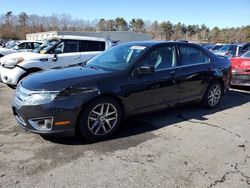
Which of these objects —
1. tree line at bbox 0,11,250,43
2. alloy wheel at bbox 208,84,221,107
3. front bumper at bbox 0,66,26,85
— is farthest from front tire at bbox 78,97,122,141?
tree line at bbox 0,11,250,43

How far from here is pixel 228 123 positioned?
203 inches

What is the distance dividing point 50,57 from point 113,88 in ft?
14.3

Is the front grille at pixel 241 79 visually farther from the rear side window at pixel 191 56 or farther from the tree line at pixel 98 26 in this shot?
the tree line at pixel 98 26

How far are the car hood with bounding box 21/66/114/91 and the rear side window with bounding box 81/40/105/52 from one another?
4377mm

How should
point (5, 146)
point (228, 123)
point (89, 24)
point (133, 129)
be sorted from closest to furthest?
point (5, 146) → point (133, 129) → point (228, 123) → point (89, 24)

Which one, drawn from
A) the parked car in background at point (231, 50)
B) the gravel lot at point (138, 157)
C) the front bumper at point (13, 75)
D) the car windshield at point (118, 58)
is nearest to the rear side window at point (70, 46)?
the front bumper at point (13, 75)

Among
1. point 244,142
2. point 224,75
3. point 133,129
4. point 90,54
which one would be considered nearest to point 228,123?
point 244,142

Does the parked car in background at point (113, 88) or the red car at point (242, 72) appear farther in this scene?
the red car at point (242, 72)

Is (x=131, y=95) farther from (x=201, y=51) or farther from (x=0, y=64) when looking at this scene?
(x=0, y=64)

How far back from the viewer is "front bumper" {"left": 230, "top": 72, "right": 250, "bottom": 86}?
26.4 feet

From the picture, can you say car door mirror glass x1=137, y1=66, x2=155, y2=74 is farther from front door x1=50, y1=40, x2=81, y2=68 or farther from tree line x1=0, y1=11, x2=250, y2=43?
tree line x1=0, y1=11, x2=250, y2=43

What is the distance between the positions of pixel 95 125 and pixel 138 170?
1.13 meters

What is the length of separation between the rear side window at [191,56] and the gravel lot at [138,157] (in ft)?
4.09

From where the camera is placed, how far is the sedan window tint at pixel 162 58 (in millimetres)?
4782
